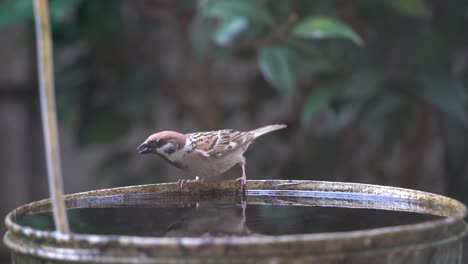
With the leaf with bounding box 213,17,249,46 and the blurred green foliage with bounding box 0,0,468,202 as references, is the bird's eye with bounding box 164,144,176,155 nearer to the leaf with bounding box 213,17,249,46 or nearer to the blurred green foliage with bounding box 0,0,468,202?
the blurred green foliage with bounding box 0,0,468,202

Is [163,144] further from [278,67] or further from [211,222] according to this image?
[278,67]

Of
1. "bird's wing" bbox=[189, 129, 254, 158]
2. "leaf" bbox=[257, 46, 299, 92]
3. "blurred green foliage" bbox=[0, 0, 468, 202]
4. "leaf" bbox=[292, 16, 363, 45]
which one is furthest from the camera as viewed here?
→ "blurred green foliage" bbox=[0, 0, 468, 202]

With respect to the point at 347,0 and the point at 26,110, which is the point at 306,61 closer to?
the point at 347,0

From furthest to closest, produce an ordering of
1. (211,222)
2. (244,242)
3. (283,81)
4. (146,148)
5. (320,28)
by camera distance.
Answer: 1. (283,81)
2. (320,28)
3. (146,148)
4. (211,222)
5. (244,242)

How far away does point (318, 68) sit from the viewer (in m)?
3.15

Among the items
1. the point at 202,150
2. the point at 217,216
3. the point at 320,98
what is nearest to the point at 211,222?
the point at 217,216

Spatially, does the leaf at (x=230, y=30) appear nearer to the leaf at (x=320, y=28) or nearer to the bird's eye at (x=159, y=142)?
the leaf at (x=320, y=28)

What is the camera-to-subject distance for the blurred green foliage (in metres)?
2.99

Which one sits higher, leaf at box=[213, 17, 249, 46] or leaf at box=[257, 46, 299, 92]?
leaf at box=[213, 17, 249, 46]

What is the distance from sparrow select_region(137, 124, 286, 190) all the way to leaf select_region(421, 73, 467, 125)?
0.97 m

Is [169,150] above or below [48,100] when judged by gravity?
below

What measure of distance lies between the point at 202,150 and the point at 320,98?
1042mm

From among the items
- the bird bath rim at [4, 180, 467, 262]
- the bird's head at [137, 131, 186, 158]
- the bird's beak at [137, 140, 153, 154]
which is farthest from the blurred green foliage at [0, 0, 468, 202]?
the bird bath rim at [4, 180, 467, 262]

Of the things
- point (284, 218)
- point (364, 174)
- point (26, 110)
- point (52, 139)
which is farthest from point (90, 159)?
point (52, 139)
